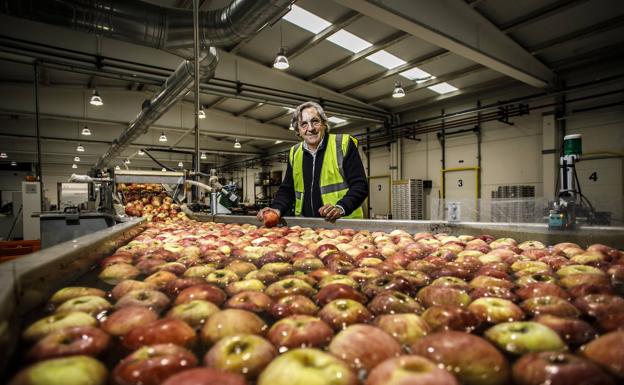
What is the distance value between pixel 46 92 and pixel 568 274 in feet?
45.2

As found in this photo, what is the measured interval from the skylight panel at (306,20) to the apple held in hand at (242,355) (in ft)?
23.2

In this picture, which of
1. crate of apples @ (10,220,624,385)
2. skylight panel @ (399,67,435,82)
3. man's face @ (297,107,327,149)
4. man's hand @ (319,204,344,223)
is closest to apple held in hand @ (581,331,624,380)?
crate of apples @ (10,220,624,385)

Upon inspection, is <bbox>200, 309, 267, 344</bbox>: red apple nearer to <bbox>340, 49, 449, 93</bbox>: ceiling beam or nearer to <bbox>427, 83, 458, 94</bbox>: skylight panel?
<bbox>340, 49, 449, 93</bbox>: ceiling beam

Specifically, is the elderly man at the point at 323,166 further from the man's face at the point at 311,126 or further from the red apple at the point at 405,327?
the red apple at the point at 405,327

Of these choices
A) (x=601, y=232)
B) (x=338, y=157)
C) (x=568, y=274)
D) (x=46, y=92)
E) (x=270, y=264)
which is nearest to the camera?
(x=568, y=274)

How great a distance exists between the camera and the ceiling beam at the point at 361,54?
7.30 metres

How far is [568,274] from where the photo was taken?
1254mm

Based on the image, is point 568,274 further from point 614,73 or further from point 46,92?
point 46,92

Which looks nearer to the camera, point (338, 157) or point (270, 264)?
point (270, 264)

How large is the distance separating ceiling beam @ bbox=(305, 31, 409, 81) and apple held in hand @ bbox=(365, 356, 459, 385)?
25.1 ft

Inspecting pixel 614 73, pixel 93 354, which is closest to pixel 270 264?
pixel 93 354

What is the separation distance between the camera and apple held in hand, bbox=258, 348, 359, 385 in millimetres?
611

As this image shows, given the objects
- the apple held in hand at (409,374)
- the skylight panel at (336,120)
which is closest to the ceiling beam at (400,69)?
the skylight panel at (336,120)

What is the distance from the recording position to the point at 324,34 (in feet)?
24.1
